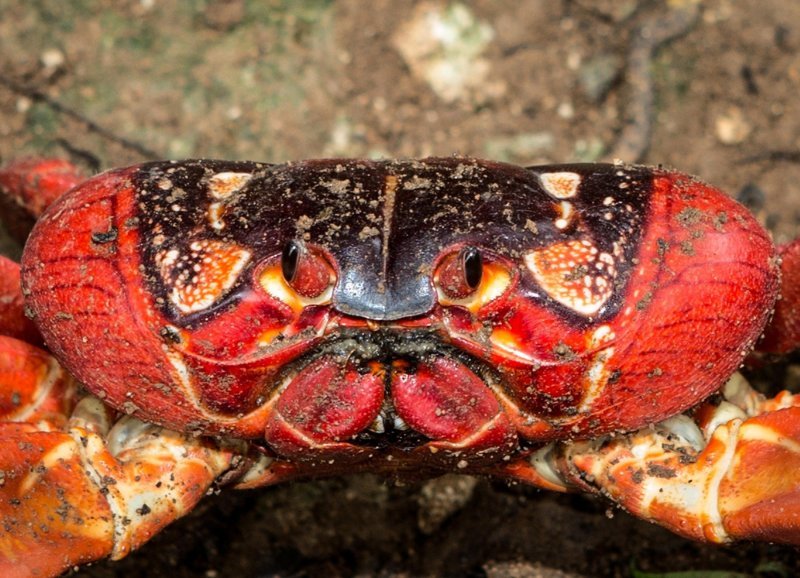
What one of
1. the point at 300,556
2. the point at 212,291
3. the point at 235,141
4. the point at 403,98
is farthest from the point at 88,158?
the point at 212,291

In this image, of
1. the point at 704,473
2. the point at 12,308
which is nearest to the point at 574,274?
the point at 704,473

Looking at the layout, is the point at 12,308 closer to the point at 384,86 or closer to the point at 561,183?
the point at 561,183

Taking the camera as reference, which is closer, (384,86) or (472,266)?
(472,266)

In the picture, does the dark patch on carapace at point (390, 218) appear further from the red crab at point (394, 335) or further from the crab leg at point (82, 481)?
the crab leg at point (82, 481)

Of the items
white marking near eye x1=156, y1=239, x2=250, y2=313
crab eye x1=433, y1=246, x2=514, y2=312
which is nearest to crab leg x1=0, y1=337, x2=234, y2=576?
white marking near eye x1=156, y1=239, x2=250, y2=313

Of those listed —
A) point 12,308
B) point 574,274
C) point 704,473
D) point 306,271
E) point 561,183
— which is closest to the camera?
point 306,271

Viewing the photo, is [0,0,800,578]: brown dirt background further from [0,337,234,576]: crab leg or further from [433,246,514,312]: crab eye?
[433,246,514,312]: crab eye

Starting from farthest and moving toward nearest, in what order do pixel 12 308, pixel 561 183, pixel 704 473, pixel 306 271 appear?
pixel 12 308 → pixel 704 473 → pixel 561 183 → pixel 306 271
